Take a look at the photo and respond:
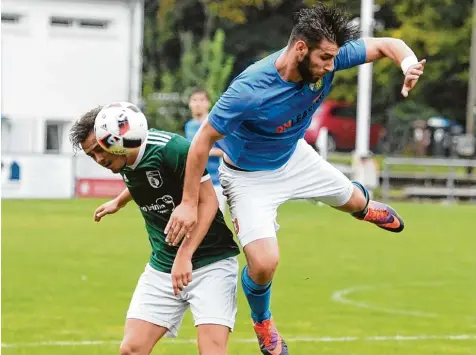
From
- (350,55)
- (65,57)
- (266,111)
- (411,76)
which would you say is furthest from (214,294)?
(65,57)

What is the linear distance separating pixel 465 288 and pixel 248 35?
128ft

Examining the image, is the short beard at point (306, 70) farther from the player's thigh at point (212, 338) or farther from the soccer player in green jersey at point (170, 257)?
the player's thigh at point (212, 338)

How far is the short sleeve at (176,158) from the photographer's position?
22.0 ft

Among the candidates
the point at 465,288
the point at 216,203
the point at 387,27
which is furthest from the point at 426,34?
the point at 216,203

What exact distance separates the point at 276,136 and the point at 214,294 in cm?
142

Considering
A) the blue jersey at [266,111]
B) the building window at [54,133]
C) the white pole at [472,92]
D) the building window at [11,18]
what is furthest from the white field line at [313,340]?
the white pole at [472,92]

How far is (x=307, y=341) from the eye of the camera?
9.95 meters

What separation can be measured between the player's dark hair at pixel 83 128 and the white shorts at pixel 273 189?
1599mm

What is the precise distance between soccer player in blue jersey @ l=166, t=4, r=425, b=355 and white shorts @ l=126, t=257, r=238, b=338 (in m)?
0.59

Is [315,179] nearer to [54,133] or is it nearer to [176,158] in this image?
[176,158]

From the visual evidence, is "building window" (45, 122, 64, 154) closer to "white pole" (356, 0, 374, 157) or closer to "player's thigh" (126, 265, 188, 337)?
"white pole" (356, 0, 374, 157)

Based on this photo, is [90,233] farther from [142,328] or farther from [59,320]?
[142,328]

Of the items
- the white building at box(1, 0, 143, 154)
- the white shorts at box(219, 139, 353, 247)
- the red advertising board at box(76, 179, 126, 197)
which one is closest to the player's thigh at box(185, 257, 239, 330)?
the white shorts at box(219, 139, 353, 247)

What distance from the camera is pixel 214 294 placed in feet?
21.9
